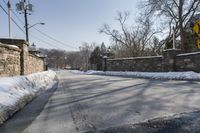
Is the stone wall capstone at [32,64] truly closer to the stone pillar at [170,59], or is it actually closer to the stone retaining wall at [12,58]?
the stone retaining wall at [12,58]

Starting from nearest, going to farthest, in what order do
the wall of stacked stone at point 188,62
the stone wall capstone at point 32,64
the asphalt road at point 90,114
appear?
1. the asphalt road at point 90,114
2. the stone wall capstone at point 32,64
3. the wall of stacked stone at point 188,62

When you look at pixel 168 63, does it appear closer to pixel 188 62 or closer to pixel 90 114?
pixel 188 62

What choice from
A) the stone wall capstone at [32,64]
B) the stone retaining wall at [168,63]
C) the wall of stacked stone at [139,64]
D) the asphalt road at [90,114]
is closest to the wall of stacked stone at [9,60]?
the stone wall capstone at [32,64]

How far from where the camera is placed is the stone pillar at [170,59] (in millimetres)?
20109

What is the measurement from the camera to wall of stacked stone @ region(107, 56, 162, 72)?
74.7ft

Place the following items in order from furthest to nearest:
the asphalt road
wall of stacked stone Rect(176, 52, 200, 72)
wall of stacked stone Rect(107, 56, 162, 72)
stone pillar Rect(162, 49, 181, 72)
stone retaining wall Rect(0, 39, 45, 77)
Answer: wall of stacked stone Rect(107, 56, 162, 72) < stone pillar Rect(162, 49, 181, 72) < wall of stacked stone Rect(176, 52, 200, 72) < stone retaining wall Rect(0, 39, 45, 77) < the asphalt road

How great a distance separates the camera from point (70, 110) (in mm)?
6230

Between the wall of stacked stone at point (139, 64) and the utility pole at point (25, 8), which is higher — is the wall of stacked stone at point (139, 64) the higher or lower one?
the lower one

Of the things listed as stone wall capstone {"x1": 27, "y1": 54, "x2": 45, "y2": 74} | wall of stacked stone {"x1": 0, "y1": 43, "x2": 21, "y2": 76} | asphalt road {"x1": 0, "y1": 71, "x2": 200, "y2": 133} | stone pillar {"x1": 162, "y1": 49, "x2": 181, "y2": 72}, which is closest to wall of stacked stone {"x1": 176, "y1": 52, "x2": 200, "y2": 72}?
stone pillar {"x1": 162, "y1": 49, "x2": 181, "y2": 72}

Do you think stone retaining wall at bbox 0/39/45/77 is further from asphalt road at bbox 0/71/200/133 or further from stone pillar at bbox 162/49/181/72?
stone pillar at bbox 162/49/181/72

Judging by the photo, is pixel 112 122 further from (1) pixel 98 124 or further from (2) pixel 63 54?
(2) pixel 63 54

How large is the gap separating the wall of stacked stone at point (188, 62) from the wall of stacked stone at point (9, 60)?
11697 millimetres

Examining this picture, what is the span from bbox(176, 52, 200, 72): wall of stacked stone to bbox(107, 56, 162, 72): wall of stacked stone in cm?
259

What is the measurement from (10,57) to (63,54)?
4535 inches
